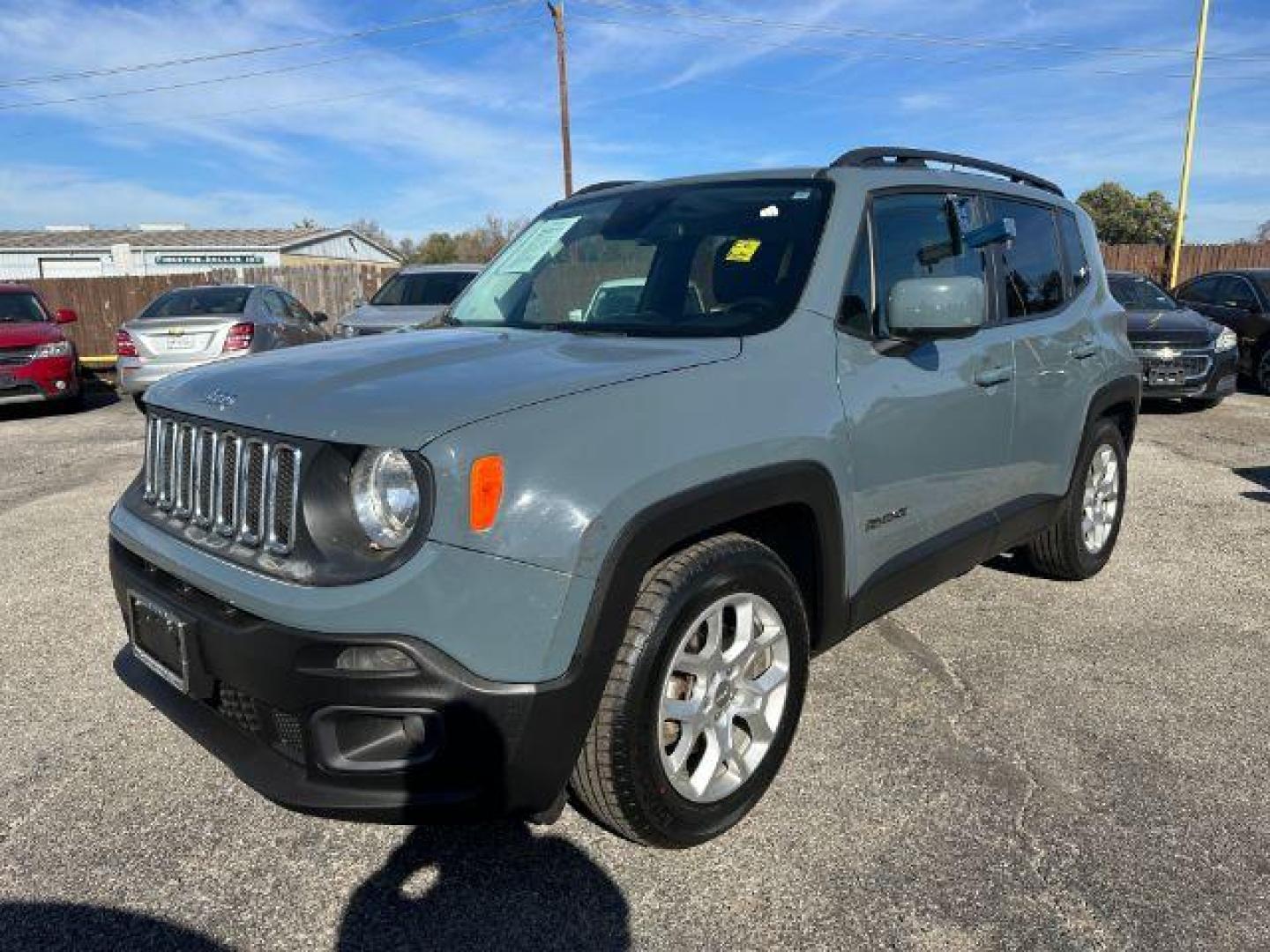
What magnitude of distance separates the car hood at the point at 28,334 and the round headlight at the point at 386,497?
1111 cm

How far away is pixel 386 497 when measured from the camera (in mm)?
2080

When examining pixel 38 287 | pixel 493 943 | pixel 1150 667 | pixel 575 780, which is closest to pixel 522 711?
pixel 575 780

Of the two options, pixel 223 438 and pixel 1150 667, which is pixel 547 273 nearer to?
pixel 223 438

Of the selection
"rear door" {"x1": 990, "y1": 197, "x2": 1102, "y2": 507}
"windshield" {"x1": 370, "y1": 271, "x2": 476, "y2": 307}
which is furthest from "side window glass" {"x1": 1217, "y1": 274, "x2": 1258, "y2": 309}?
"windshield" {"x1": 370, "y1": 271, "x2": 476, "y2": 307}

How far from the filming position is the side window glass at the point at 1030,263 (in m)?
3.82

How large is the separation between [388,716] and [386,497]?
0.47m

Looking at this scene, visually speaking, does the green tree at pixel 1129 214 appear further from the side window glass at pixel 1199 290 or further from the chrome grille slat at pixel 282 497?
the chrome grille slat at pixel 282 497

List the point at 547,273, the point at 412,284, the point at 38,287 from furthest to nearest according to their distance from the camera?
the point at 38,287 < the point at 412,284 < the point at 547,273

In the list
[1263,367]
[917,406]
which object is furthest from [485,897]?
[1263,367]

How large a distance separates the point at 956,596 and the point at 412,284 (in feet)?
28.5

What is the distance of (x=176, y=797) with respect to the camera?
2.83 m

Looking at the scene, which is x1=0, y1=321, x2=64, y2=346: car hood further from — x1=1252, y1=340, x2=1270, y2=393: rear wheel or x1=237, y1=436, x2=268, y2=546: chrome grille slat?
x1=1252, y1=340, x2=1270, y2=393: rear wheel

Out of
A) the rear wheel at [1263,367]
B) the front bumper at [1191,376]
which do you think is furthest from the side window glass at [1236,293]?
the front bumper at [1191,376]

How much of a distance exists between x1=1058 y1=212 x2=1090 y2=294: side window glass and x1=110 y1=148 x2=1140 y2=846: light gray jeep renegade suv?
89cm
